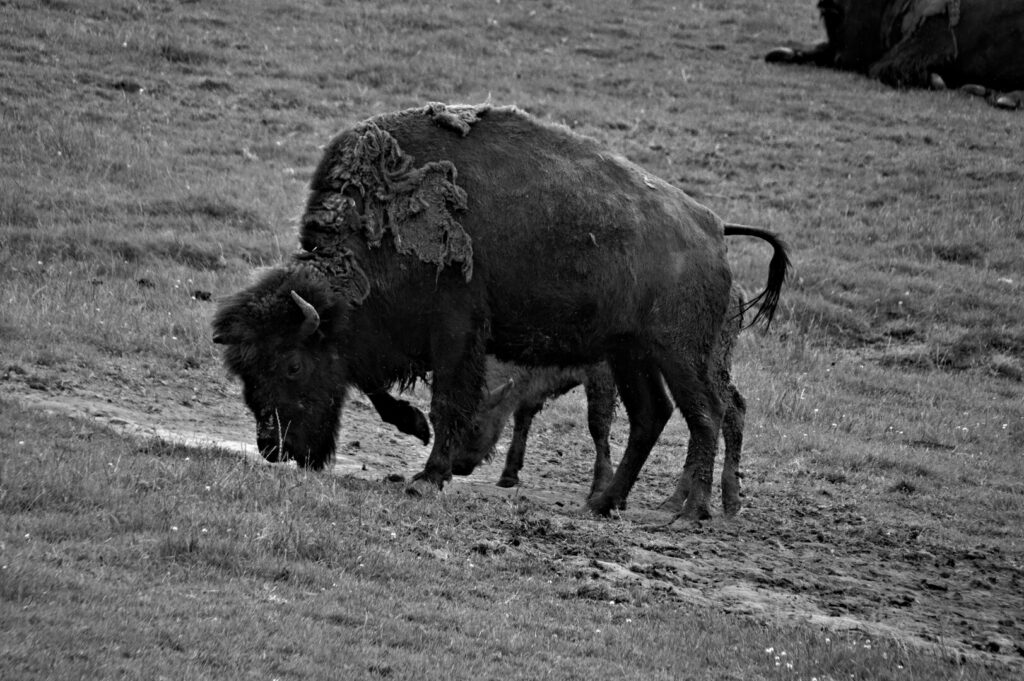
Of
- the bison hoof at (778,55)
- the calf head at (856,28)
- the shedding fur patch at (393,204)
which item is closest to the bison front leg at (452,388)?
the shedding fur patch at (393,204)

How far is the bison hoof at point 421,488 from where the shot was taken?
8.25 meters

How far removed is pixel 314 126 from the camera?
771 inches

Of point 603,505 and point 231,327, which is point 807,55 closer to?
point 603,505

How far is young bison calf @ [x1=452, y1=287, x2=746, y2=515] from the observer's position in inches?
417

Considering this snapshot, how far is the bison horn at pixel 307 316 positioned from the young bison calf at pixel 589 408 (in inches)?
82.2

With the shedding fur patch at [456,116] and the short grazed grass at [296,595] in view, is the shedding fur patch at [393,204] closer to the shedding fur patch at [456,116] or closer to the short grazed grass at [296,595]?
the shedding fur patch at [456,116]

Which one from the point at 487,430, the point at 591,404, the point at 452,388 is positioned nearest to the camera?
the point at 452,388

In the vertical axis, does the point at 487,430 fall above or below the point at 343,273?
below

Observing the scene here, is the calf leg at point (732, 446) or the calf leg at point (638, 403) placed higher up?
the calf leg at point (638, 403)

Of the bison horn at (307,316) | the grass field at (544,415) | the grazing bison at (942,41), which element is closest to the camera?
the grass field at (544,415)

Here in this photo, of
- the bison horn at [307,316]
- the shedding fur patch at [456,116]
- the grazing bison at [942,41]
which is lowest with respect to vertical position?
the bison horn at [307,316]

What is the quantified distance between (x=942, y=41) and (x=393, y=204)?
19.0 meters

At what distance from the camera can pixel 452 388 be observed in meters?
8.95

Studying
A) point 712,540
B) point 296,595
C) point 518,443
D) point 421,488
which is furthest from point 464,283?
point 296,595
